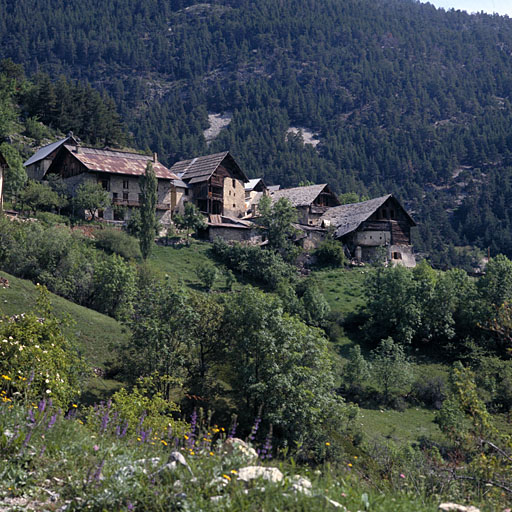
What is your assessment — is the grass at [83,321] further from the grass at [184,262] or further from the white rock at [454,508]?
the white rock at [454,508]

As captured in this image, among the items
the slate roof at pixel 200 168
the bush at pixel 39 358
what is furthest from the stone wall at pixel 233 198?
the bush at pixel 39 358

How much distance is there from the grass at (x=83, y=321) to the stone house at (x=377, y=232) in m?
42.5

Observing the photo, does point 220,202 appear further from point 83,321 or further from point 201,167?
point 83,321

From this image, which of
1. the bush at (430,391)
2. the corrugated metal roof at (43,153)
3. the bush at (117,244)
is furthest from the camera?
the corrugated metal roof at (43,153)

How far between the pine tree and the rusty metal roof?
9.78 m

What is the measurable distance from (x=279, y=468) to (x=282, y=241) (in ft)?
195

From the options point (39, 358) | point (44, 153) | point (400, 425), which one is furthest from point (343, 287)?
point (39, 358)

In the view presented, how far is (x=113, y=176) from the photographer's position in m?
69.9

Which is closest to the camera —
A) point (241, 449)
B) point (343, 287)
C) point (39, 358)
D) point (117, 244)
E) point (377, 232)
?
point (241, 449)

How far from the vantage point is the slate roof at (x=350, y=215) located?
7588 centimetres

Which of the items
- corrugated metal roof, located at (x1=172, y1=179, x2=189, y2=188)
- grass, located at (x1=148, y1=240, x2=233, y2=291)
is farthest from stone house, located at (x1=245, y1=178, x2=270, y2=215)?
grass, located at (x1=148, y1=240, x2=233, y2=291)

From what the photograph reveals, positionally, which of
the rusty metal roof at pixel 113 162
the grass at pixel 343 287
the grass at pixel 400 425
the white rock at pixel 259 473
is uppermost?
the rusty metal roof at pixel 113 162

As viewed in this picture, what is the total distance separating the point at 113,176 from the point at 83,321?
1442 inches

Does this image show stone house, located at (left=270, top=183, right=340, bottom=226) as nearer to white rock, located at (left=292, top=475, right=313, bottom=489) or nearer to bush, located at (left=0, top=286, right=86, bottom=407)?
bush, located at (left=0, top=286, right=86, bottom=407)
